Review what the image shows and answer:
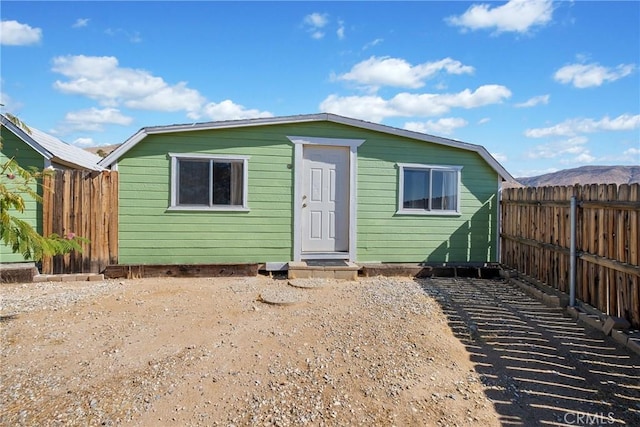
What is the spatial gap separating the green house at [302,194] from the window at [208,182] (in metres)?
0.02

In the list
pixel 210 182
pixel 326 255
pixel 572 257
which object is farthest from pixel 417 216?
pixel 210 182

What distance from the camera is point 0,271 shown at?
659cm

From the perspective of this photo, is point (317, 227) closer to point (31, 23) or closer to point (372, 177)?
point (372, 177)

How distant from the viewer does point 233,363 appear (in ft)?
11.1

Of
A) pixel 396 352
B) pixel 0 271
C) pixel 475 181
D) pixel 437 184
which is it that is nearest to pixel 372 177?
pixel 437 184

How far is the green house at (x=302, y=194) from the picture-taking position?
24.6 feet

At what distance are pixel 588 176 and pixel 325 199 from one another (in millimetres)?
49903

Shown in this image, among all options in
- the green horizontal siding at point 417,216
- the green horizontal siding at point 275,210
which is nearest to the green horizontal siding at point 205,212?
the green horizontal siding at point 275,210

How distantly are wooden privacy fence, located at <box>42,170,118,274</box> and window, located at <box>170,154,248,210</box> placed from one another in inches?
45.2

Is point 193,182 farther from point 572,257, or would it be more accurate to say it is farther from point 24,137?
point 572,257

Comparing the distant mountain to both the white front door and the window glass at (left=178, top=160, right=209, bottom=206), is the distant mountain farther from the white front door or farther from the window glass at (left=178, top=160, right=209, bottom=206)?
the window glass at (left=178, top=160, right=209, bottom=206)

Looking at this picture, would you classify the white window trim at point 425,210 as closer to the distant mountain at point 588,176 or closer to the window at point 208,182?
the window at point 208,182

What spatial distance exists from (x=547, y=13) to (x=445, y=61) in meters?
4.83

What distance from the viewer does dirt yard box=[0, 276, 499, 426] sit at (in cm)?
266
